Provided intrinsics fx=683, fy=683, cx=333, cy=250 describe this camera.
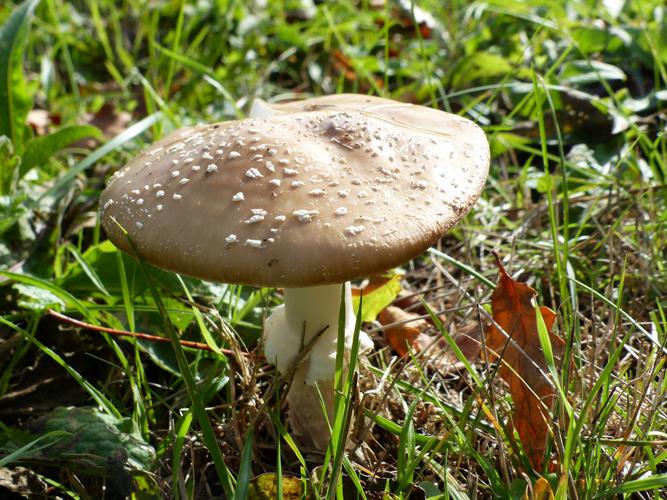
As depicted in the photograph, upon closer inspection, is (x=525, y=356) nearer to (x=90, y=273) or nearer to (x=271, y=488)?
(x=271, y=488)

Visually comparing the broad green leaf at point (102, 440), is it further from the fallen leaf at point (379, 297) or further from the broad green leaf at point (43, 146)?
the broad green leaf at point (43, 146)

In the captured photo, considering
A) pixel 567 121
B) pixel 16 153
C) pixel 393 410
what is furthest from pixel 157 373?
pixel 567 121

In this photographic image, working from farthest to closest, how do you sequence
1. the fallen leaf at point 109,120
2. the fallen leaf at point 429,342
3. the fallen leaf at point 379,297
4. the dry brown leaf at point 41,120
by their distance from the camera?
the fallen leaf at point 109,120 < the dry brown leaf at point 41,120 < the fallen leaf at point 379,297 < the fallen leaf at point 429,342

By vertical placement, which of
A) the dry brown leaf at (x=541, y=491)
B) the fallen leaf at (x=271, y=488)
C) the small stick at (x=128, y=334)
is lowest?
the fallen leaf at (x=271, y=488)

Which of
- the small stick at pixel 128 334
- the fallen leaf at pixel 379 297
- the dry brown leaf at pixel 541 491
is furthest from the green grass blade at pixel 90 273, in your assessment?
the dry brown leaf at pixel 541 491

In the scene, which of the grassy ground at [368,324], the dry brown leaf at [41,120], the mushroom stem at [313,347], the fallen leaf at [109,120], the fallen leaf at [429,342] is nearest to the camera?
the grassy ground at [368,324]

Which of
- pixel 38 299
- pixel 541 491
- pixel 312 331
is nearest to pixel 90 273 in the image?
pixel 38 299
